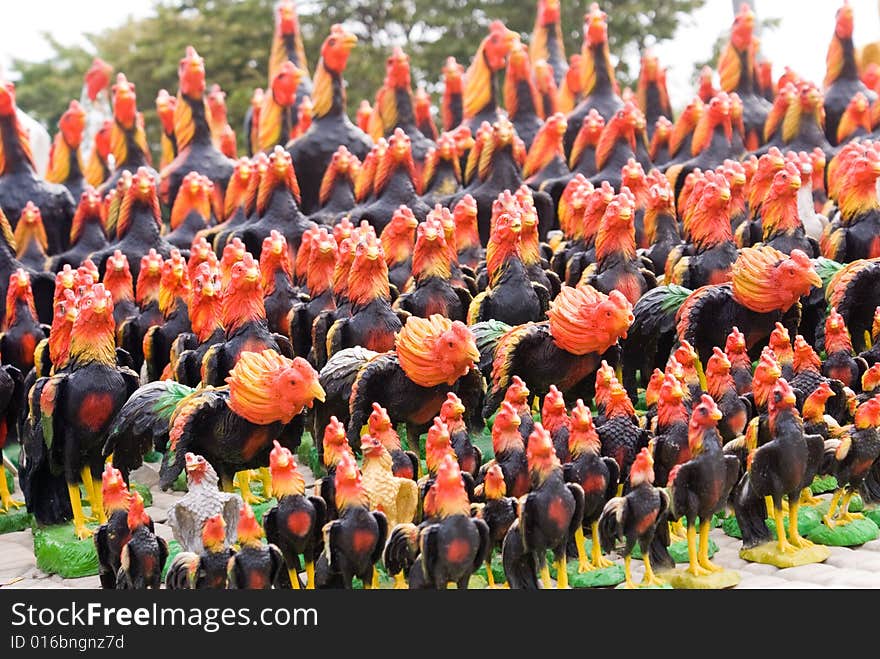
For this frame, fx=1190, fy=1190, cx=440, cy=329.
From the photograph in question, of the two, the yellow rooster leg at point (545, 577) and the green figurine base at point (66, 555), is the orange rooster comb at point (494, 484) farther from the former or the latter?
the green figurine base at point (66, 555)

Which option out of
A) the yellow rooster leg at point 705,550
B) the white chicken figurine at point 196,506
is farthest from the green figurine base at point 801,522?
the white chicken figurine at point 196,506

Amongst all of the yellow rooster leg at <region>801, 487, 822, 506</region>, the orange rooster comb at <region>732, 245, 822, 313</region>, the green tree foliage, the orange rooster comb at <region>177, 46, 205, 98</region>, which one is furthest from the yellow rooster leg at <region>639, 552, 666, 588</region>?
the green tree foliage

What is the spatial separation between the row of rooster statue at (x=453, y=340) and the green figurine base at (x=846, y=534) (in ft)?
0.15

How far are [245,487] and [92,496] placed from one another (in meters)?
0.81

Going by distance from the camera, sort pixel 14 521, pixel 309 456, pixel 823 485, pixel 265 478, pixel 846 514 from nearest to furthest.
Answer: pixel 846 514
pixel 823 485
pixel 265 478
pixel 14 521
pixel 309 456

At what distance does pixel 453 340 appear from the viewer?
5523mm

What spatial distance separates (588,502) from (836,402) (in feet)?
4.91

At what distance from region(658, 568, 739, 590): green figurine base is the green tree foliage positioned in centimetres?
1570

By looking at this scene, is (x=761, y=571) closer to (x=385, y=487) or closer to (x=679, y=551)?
(x=679, y=551)

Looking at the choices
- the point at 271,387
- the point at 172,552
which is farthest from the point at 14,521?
the point at 271,387

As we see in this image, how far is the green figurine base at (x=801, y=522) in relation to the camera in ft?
17.8

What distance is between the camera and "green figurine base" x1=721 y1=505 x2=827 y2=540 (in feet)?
17.8

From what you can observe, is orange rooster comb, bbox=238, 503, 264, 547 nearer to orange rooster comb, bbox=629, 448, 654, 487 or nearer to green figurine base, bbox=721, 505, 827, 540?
orange rooster comb, bbox=629, 448, 654, 487

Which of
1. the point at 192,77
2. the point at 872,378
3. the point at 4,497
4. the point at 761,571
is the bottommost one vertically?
the point at 761,571
